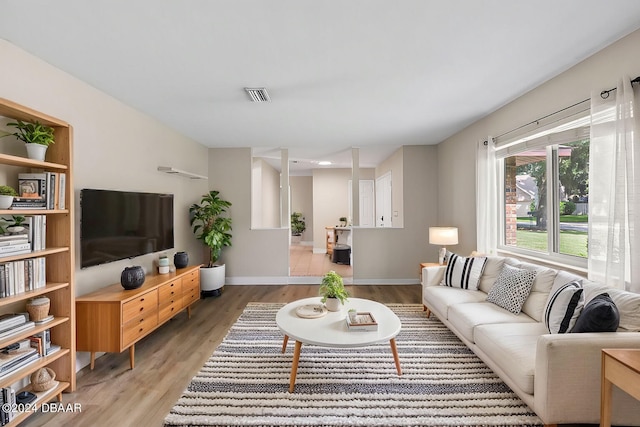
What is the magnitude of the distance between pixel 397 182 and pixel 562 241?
338cm

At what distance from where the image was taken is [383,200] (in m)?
7.59

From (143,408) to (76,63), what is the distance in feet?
8.56

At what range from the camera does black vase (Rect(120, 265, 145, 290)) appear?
2578 mm

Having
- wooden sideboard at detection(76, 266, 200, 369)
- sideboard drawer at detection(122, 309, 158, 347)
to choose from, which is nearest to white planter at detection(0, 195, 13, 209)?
wooden sideboard at detection(76, 266, 200, 369)

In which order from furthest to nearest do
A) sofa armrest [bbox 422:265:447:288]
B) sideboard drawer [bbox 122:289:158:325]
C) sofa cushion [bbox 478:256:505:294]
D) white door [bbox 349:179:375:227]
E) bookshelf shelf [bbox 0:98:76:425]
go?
white door [bbox 349:179:375:227], sofa armrest [bbox 422:265:447:288], sofa cushion [bbox 478:256:505:294], sideboard drawer [bbox 122:289:158:325], bookshelf shelf [bbox 0:98:76:425]

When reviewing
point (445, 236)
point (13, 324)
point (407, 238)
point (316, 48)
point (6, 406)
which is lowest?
point (6, 406)

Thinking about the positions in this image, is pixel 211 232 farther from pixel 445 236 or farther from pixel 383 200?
pixel 383 200

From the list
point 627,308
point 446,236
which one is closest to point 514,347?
point 627,308

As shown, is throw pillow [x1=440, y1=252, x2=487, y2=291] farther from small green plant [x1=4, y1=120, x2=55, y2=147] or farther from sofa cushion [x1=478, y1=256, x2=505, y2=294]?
small green plant [x1=4, y1=120, x2=55, y2=147]

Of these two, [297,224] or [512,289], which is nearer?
[512,289]

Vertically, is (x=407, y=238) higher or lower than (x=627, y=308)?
higher

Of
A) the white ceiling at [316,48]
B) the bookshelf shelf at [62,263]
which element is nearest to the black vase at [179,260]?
the bookshelf shelf at [62,263]

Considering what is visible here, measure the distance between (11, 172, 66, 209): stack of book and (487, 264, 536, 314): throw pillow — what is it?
146 inches

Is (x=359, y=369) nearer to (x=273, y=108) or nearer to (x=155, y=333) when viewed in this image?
(x=155, y=333)
